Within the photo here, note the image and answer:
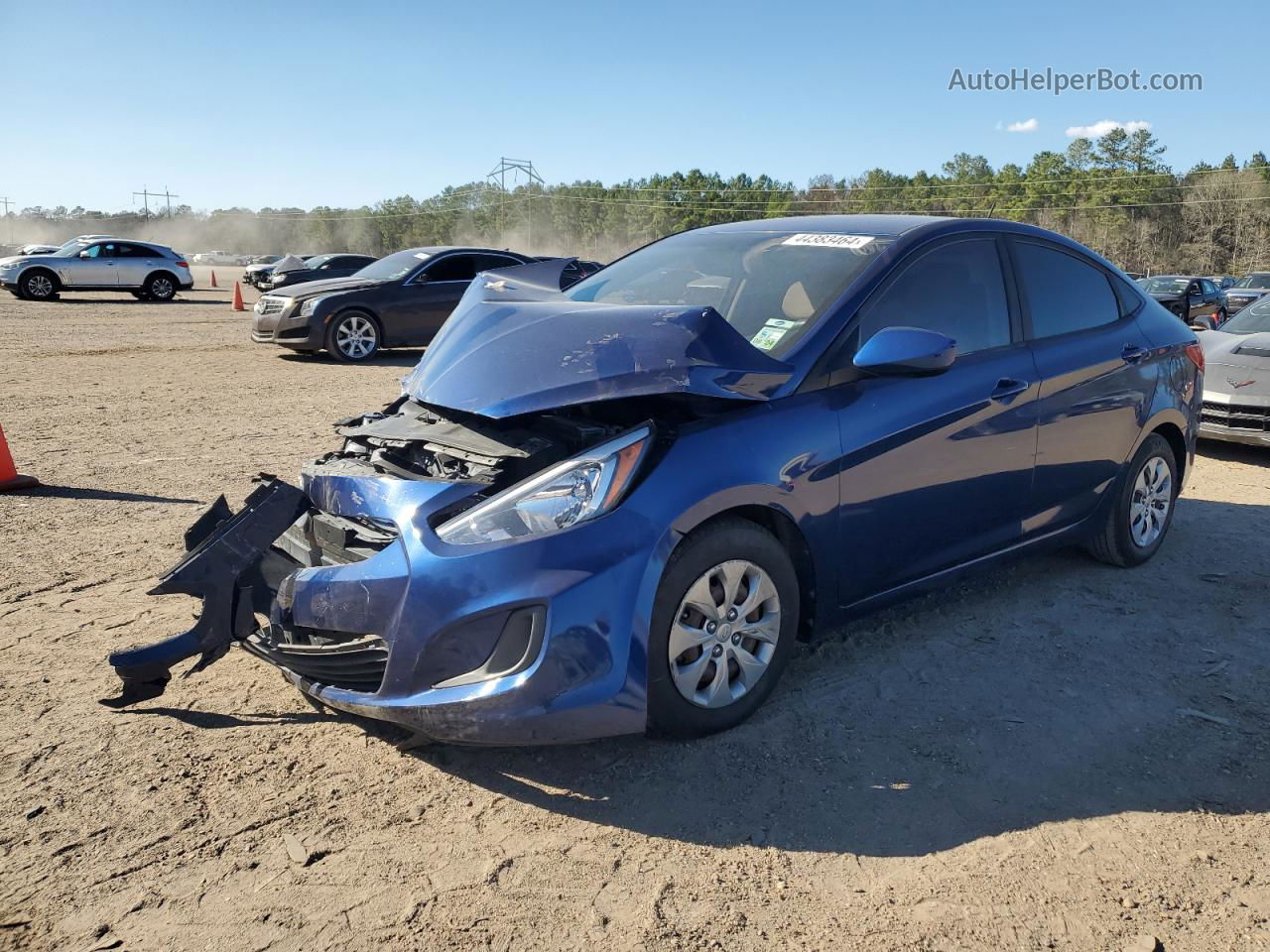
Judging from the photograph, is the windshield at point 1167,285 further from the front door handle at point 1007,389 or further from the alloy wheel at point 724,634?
the alloy wheel at point 724,634

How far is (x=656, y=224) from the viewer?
9875 centimetres

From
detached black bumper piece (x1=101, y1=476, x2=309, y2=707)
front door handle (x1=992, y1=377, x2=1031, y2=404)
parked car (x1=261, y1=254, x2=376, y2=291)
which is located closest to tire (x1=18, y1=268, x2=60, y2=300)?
parked car (x1=261, y1=254, x2=376, y2=291)

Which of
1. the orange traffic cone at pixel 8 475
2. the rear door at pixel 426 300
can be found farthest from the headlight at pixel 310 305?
the orange traffic cone at pixel 8 475

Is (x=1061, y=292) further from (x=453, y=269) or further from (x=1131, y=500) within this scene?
(x=453, y=269)

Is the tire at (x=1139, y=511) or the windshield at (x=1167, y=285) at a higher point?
the windshield at (x=1167, y=285)

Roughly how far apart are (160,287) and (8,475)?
2256 centimetres

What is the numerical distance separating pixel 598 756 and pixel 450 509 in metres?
0.96

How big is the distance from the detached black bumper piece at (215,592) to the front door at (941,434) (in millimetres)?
2030

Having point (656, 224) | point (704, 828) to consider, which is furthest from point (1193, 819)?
point (656, 224)

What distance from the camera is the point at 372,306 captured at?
44.5 ft

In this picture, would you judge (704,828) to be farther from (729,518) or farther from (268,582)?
(268,582)

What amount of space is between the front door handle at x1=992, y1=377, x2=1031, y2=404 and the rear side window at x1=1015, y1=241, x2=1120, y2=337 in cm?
36

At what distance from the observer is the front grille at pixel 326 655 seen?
297 cm

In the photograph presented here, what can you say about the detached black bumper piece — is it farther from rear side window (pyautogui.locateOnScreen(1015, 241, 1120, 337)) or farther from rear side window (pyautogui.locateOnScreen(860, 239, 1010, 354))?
rear side window (pyautogui.locateOnScreen(1015, 241, 1120, 337))
